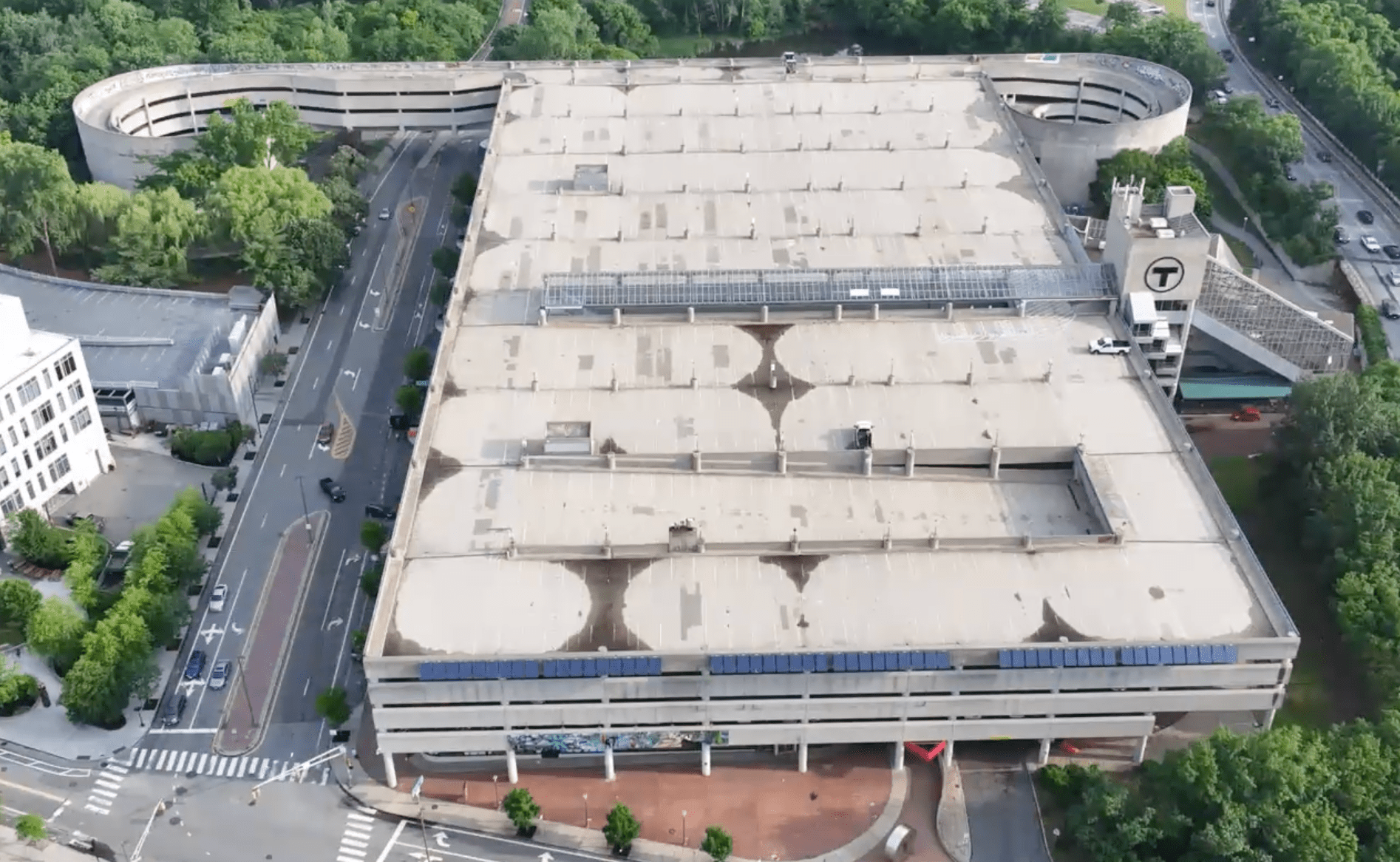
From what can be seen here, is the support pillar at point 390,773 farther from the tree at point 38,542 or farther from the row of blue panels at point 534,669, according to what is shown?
the tree at point 38,542

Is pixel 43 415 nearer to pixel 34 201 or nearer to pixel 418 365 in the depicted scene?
pixel 418 365

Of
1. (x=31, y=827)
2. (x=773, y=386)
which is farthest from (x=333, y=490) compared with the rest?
(x=773, y=386)

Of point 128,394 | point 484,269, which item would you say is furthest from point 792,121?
point 128,394

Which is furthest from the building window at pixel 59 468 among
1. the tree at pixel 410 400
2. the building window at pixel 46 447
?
the tree at pixel 410 400

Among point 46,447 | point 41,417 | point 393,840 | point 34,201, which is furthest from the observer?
point 34,201

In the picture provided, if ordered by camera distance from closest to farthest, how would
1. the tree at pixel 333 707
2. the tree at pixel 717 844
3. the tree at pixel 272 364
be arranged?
the tree at pixel 717 844 → the tree at pixel 333 707 → the tree at pixel 272 364

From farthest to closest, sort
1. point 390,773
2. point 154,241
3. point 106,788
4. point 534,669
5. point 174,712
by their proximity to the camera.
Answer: point 154,241 → point 174,712 → point 106,788 → point 390,773 → point 534,669

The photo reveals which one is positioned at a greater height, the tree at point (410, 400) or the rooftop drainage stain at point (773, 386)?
the rooftop drainage stain at point (773, 386)
